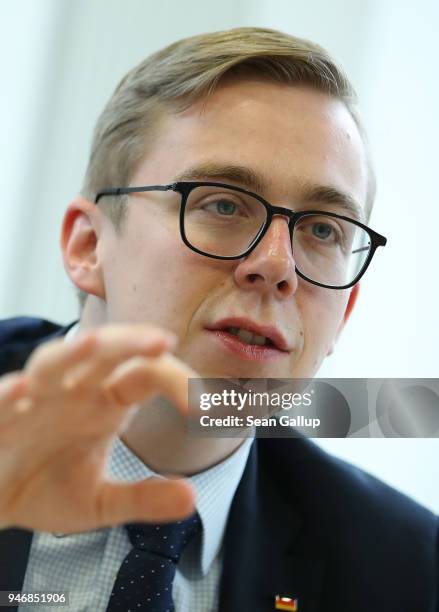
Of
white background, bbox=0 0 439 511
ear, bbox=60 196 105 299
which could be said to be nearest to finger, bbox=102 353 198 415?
ear, bbox=60 196 105 299

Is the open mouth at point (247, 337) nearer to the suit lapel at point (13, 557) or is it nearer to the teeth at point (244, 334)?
the teeth at point (244, 334)

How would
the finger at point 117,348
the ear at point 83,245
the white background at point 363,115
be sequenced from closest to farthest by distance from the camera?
the finger at point 117,348
the ear at point 83,245
the white background at point 363,115

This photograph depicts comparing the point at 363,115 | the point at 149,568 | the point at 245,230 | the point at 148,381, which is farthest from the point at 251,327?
the point at 363,115

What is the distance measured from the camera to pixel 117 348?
1.90 ft

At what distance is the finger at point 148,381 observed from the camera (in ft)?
1.95

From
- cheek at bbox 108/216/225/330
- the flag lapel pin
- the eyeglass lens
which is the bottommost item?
the flag lapel pin

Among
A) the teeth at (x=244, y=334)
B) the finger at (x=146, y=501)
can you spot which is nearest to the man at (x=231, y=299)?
the teeth at (x=244, y=334)

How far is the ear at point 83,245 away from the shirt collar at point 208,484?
280 mm

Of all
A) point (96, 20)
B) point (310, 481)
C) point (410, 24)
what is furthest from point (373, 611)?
point (96, 20)

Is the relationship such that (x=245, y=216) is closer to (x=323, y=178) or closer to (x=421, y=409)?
(x=323, y=178)

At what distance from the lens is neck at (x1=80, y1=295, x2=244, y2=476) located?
4.04ft

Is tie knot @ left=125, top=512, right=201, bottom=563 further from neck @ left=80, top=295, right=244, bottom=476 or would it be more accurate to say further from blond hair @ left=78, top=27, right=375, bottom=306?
blond hair @ left=78, top=27, right=375, bottom=306

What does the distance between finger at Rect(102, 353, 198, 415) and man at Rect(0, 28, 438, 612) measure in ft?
1.46

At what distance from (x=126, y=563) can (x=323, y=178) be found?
672mm
